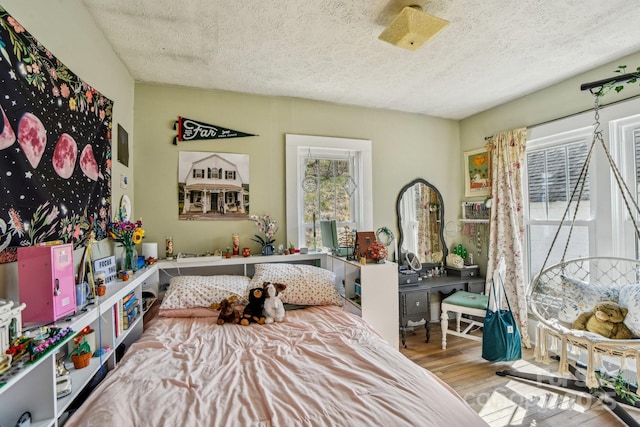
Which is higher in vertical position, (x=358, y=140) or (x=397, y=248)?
(x=358, y=140)

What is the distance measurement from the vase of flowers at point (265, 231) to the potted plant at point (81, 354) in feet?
5.03

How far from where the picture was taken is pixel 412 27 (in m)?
1.64

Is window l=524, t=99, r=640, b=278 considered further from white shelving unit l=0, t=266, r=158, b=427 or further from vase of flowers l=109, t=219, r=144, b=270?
vase of flowers l=109, t=219, r=144, b=270

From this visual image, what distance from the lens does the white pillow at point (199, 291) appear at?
214 centimetres

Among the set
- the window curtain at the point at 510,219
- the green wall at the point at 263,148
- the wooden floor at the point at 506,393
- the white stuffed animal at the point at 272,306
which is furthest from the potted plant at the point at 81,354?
the window curtain at the point at 510,219

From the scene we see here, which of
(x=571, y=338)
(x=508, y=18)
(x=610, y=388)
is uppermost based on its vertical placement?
(x=508, y=18)

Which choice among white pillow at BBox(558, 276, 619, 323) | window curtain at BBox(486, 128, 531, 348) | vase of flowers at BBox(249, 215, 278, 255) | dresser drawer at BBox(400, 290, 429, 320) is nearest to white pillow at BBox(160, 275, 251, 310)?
vase of flowers at BBox(249, 215, 278, 255)

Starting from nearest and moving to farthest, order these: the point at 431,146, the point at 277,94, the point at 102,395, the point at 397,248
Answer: the point at 102,395
the point at 277,94
the point at 397,248
the point at 431,146

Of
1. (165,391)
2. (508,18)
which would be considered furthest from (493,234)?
(165,391)

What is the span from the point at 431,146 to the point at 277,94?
1.98 meters

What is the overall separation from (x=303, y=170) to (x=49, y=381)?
2.48 m

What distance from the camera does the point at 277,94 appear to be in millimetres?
2863

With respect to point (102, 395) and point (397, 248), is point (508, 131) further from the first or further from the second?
point (102, 395)

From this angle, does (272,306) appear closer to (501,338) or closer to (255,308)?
(255,308)
